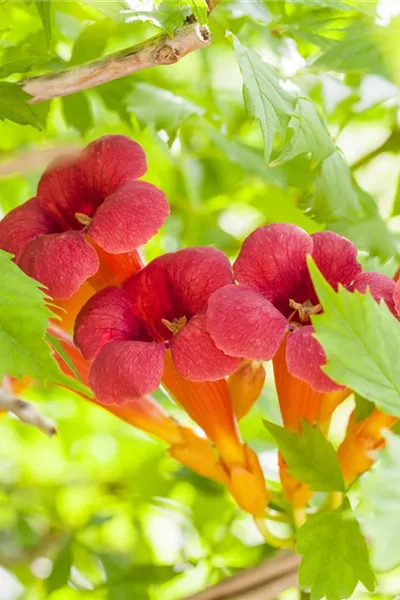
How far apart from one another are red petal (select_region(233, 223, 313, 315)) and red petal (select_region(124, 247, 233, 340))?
25mm

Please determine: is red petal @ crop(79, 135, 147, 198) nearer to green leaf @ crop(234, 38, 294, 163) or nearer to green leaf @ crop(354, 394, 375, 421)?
green leaf @ crop(234, 38, 294, 163)

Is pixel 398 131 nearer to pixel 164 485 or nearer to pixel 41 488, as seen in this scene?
pixel 164 485

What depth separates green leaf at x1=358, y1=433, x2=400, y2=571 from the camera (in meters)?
0.57

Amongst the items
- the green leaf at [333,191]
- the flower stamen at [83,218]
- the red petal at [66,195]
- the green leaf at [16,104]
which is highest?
the green leaf at [16,104]

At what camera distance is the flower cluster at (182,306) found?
2.63 ft

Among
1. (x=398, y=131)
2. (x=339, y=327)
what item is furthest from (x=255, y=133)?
(x=339, y=327)

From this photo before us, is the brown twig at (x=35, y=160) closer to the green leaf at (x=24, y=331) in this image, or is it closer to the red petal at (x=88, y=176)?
the red petal at (x=88, y=176)

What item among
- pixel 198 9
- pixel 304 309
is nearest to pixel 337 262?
pixel 304 309

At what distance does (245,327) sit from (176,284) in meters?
0.12

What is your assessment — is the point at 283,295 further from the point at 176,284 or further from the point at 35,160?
A: the point at 35,160

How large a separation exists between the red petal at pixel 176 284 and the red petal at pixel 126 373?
2.9 inches

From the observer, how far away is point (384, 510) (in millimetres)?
593

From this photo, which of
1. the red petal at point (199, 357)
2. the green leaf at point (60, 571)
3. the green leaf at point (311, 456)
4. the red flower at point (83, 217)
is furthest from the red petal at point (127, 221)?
the green leaf at point (60, 571)

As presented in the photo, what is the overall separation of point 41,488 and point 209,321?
2.93 ft
